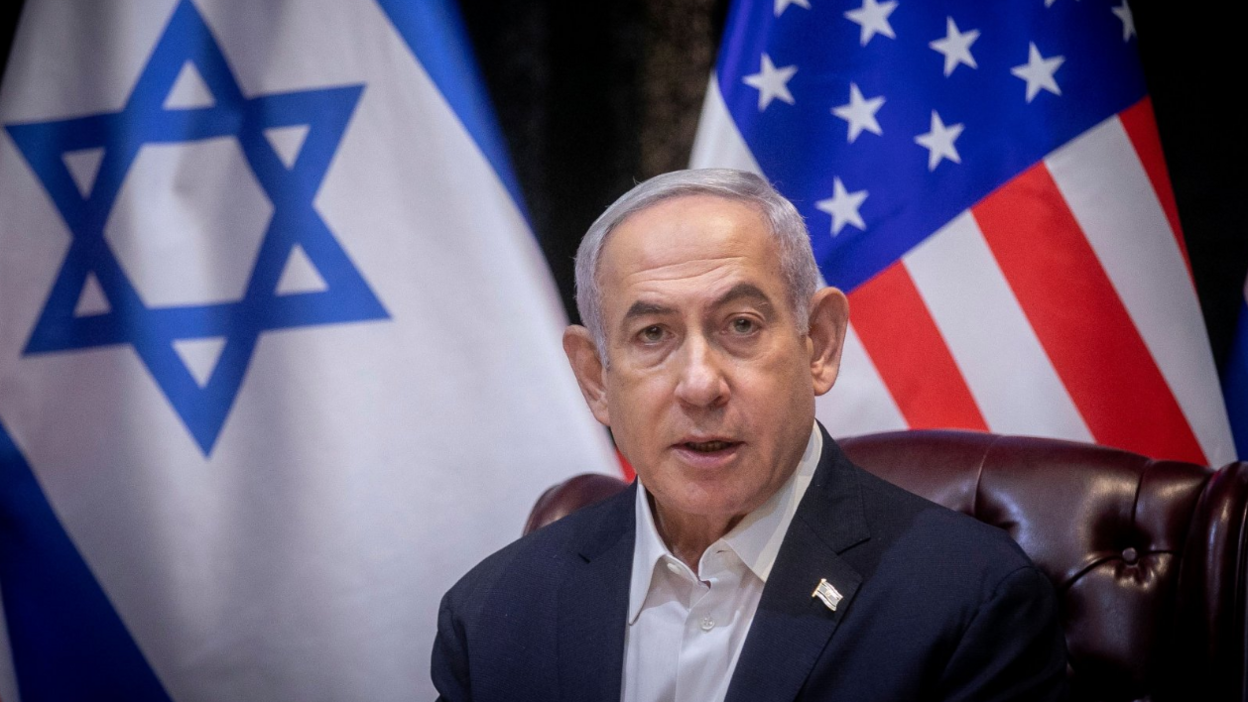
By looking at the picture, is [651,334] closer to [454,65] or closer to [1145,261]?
[1145,261]

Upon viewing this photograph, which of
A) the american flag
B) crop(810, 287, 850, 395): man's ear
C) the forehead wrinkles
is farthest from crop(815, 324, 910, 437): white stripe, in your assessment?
the forehead wrinkles

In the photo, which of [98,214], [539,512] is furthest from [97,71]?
[539,512]

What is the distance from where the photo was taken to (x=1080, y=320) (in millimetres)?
2213

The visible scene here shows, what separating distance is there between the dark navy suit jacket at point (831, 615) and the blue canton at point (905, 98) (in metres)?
0.90

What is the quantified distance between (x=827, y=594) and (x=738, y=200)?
57cm

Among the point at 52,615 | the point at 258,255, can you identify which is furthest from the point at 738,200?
the point at 52,615

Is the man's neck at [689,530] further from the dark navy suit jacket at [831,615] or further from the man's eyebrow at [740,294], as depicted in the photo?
the man's eyebrow at [740,294]

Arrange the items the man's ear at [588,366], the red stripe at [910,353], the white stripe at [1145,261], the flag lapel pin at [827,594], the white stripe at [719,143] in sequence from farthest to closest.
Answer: the white stripe at [719,143] → the red stripe at [910,353] → the white stripe at [1145,261] → the man's ear at [588,366] → the flag lapel pin at [827,594]

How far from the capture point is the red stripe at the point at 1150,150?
2.19 m

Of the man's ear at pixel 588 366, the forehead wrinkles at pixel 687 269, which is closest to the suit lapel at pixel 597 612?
the man's ear at pixel 588 366

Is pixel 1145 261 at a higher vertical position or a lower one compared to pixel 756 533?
higher

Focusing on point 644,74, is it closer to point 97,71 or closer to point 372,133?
point 372,133

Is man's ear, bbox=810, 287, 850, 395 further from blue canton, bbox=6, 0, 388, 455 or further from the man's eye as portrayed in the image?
blue canton, bbox=6, 0, 388, 455

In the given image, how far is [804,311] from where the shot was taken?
4.99ft
